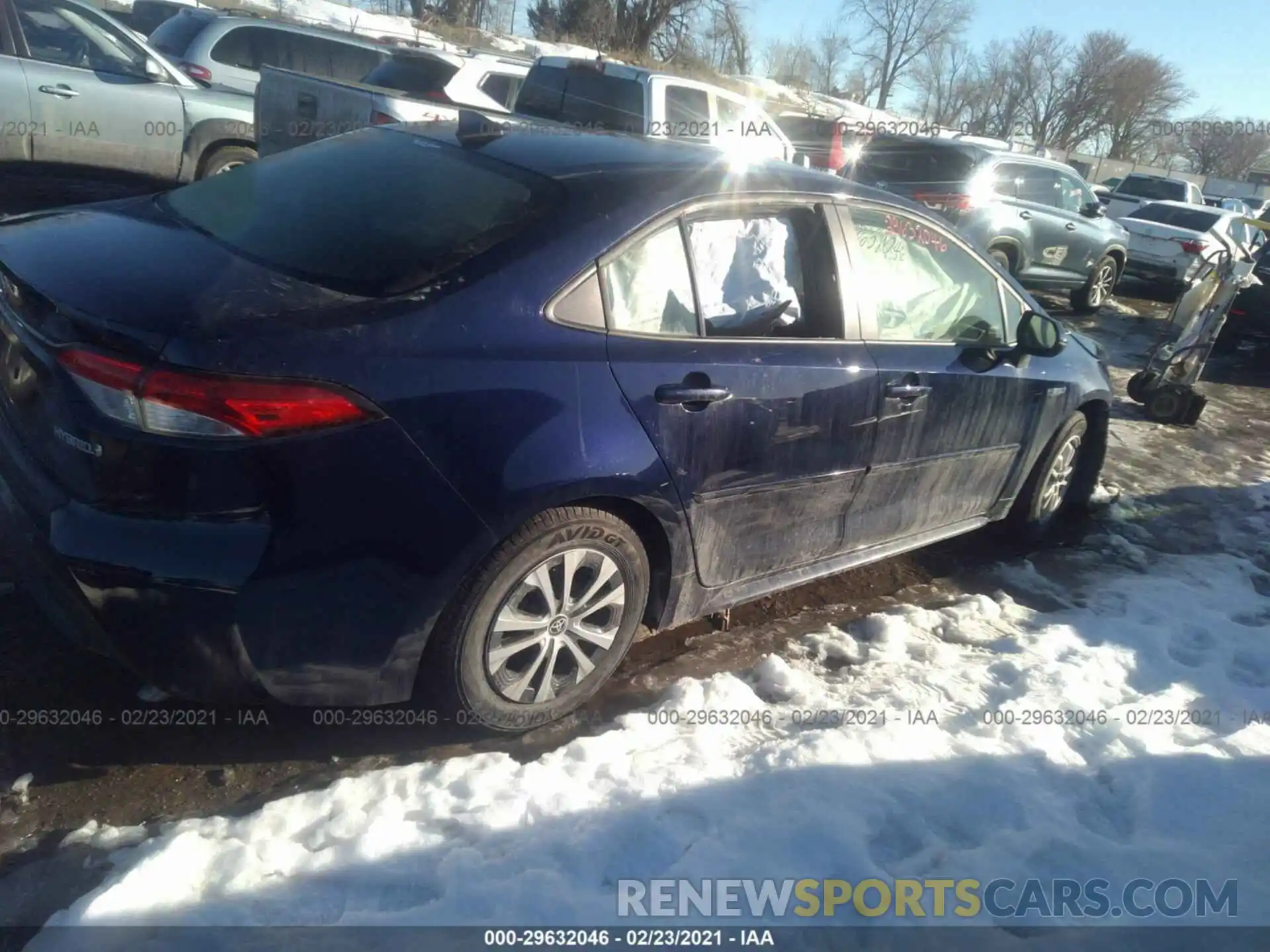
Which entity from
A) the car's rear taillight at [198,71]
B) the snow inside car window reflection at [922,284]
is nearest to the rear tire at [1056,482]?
the snow inside car window reflection at [922,284]

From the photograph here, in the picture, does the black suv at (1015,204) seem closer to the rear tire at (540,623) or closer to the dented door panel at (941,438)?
the dented door panel at (941,438)

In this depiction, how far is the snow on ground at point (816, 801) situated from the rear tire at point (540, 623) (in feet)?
0.55

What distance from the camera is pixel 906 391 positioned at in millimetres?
3545

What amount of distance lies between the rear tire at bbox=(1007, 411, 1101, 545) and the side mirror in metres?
0.69

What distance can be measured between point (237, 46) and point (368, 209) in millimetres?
9728

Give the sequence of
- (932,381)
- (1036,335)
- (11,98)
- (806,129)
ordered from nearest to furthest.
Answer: (932,381) → (1036,335) → (11,98) → (806,129)

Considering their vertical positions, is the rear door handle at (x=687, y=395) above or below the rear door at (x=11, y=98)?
below

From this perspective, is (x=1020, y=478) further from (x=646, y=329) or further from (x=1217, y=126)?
(x=1217, y=126)

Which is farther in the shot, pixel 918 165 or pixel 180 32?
pixel 180 32

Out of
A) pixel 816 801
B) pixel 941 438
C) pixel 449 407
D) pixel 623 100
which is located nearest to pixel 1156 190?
pixel 623 100

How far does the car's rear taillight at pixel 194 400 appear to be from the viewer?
2.18 m

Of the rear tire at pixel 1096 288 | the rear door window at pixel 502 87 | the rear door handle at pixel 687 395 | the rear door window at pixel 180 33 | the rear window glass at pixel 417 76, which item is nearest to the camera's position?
the rear door handle at pixel 687 395

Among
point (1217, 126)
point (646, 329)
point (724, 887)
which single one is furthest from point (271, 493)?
point (1217, 126)

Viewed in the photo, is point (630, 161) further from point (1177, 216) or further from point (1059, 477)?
point (1177, 216)
